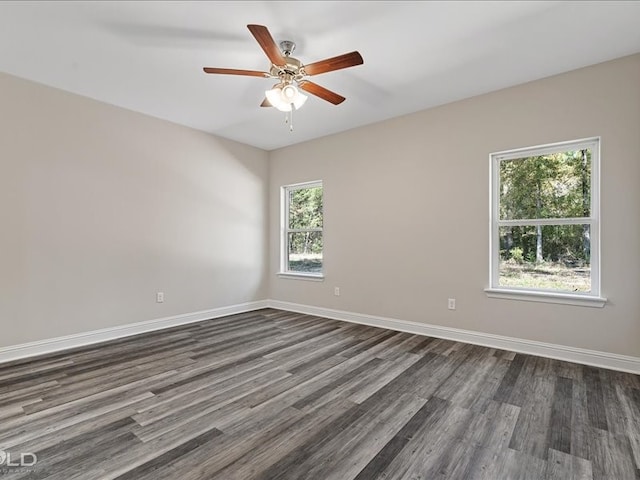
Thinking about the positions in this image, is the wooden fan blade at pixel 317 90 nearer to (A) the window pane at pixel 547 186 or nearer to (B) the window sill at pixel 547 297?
(A) the window pane at pixel 547 186

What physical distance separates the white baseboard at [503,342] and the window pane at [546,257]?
1.86 ft

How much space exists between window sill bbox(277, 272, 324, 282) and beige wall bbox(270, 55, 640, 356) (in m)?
0.08

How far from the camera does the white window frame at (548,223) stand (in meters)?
2.86

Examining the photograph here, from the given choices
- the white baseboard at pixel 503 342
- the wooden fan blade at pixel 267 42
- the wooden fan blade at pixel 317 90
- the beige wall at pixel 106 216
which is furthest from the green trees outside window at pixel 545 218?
the beige wall at pixel 106 216

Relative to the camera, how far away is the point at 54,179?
3.23 metres

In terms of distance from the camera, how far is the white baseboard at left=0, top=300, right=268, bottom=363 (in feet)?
9.82

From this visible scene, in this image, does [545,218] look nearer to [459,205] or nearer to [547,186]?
[547,186]

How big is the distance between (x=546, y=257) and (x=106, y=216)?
477cm

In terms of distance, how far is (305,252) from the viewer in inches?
204

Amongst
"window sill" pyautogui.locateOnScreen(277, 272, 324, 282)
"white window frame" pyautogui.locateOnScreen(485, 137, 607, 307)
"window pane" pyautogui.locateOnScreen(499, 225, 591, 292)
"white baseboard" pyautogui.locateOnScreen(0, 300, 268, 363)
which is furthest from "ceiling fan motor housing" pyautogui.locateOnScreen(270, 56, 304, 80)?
"white baseboard" pyautogui.locateOnScreen(0, 300, 268, 363)

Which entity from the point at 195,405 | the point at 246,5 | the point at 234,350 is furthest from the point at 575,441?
the point at 246,5

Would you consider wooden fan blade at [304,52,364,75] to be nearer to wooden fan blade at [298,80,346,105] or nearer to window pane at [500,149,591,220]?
wooden fan blade at [298,80,346,105]

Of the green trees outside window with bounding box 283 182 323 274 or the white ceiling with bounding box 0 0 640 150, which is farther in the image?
the green trees outside window with bounding box 283 182 323 274

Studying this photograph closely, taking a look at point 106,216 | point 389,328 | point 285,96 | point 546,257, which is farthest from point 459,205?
point 106,216
